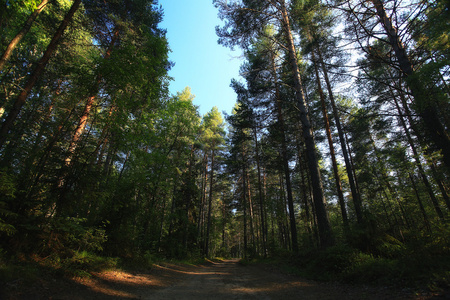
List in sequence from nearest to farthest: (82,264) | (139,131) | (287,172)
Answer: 1. (82,264)
2. (139,131)
3. (287,172)

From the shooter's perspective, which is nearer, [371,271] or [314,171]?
[371,271]

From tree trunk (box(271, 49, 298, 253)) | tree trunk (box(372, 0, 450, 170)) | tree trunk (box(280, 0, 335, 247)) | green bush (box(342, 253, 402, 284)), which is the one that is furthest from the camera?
tree trunk (box(271, 49, 298, 253))

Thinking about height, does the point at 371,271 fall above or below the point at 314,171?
below

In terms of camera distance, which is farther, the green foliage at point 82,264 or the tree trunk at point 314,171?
the tree trunk at point 314,171

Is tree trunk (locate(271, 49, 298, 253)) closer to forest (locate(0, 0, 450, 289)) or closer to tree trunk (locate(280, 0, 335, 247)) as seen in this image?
forest (locate(0, 0, 450, 289))

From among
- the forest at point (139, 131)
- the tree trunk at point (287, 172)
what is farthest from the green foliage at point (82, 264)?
the tree trunk at point (287, 172)

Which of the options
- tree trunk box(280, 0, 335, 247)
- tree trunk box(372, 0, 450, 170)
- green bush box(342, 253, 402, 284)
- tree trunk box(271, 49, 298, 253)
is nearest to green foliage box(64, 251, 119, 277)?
green bush box(342, 253, 402, 284)

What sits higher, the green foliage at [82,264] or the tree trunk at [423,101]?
the tree trunk at [423,101]

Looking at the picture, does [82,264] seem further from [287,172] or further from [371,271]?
[287,172]

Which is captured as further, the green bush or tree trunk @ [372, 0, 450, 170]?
tree trunk @ [372, 0, 450, 170]

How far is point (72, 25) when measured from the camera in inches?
306

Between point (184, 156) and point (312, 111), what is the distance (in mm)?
11522

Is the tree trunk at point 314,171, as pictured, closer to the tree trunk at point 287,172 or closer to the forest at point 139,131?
the forest at point 139,131

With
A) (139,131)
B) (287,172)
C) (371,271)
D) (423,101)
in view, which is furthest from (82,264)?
(287,172)
